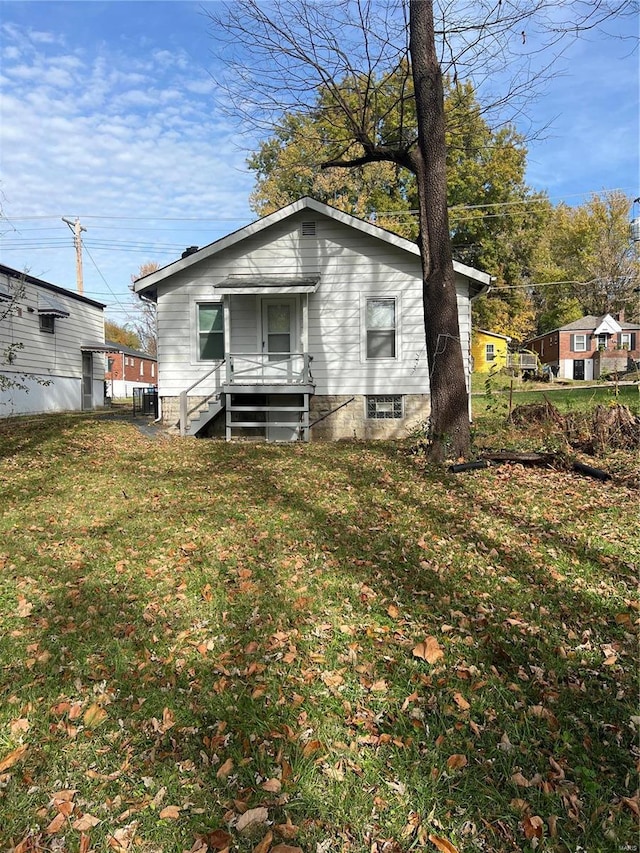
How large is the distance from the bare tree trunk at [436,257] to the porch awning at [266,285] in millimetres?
3754

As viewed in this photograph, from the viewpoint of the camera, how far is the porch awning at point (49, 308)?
18625 millimetres

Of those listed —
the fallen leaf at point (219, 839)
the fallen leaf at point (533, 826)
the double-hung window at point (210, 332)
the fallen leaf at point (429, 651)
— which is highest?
the double-hung window at point (210, 332)

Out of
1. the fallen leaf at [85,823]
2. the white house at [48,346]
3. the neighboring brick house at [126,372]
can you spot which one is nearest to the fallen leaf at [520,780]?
the fallen leaf at [85,823]

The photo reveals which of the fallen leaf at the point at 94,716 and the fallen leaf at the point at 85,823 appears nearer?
the fallen leaf at the point at 85,823

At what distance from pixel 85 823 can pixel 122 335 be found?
199ft

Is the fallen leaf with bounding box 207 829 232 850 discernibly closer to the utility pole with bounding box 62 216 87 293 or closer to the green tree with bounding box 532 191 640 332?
the utility pole with bounding box 62 216 87 293

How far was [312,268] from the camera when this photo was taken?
12195 mm

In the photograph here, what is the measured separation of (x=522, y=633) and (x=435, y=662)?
0.68 m

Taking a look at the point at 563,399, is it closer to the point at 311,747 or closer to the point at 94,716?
the point at 311,747

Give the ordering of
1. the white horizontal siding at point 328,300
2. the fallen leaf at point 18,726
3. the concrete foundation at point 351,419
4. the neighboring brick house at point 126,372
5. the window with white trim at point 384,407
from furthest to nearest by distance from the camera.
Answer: the neighboring brick house at point 126,372 → the window with white trim at point 384,407 → the concrete foundation at point 351,419 → the white horizontal siding at point 328,300 → the fallen leaf at point 18,726

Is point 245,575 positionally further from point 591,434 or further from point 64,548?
point 591,434

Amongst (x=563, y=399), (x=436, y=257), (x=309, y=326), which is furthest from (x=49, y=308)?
(x=563, y=399)

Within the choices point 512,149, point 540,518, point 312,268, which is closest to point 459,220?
point 512,149

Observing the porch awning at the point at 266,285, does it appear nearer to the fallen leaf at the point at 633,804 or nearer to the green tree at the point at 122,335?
the fallen leaf at the point at 633,804
